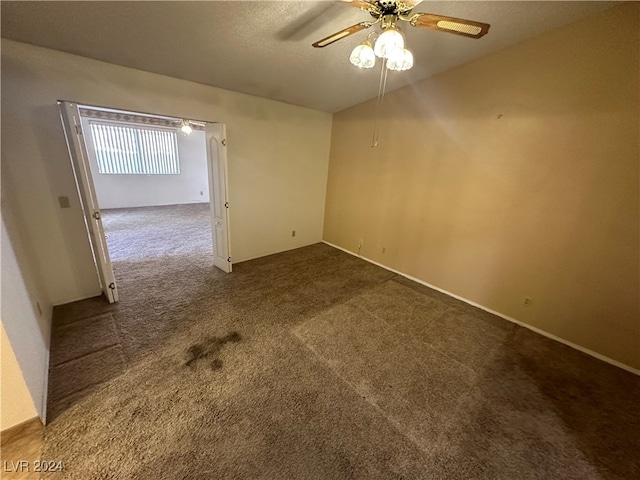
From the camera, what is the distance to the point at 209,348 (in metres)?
2.18

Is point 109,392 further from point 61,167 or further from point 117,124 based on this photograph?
point 117,124

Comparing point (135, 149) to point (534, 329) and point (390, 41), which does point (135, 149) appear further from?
point (534, 329)

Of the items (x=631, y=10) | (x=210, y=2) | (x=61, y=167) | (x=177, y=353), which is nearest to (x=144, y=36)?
(x=210, y=2)

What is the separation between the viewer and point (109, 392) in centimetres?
174

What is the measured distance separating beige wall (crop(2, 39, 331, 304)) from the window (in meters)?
5.44

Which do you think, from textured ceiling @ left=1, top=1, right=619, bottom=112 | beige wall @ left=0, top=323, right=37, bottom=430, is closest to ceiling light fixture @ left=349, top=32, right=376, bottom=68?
textured ceiling @ left=1, top=1, right=619, bottom=112

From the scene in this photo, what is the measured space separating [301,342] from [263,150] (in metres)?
2.93

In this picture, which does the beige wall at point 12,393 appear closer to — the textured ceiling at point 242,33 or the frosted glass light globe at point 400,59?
the textured ceiling at point 242,33

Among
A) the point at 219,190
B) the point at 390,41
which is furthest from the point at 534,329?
the point at 219,190

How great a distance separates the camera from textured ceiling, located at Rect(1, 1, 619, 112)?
180cm

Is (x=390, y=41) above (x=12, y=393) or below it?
above

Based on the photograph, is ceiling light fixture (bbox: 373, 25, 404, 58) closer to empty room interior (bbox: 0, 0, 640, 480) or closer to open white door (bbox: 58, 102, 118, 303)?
empty room interior (bbox: 0, 0, 640, 480)

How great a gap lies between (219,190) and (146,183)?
5.74 metres

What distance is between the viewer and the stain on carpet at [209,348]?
6.67ft
